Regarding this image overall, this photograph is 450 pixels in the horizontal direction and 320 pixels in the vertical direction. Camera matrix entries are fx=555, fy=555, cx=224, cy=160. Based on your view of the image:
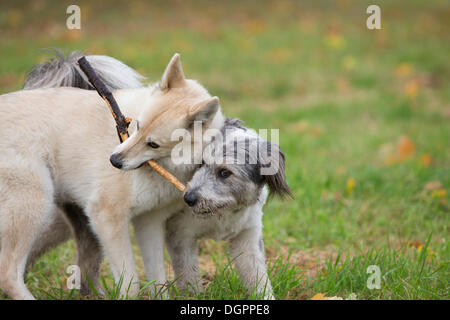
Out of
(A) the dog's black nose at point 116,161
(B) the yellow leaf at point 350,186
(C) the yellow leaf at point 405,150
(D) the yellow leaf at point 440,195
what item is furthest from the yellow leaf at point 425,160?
(A) the dog's black nose at point 116,161

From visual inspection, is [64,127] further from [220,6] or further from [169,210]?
[220,6]

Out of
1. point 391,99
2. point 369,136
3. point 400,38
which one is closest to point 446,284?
point 369,136

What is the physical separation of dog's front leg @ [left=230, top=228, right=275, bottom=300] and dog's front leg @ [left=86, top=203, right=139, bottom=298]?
78 centimetres

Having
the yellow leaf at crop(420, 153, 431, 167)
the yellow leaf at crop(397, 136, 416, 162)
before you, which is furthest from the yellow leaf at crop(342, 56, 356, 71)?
the yellow leaf at crop(420, 153, 431, 167)

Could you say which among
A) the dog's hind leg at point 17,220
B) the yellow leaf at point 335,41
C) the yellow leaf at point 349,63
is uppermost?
the yellow leaf at point 335,41

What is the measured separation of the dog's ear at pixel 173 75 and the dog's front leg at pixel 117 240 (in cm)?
90

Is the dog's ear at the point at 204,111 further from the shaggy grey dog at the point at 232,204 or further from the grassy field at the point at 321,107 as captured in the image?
the grassy field at the point at 321,107

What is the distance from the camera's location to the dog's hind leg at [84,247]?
429 cm

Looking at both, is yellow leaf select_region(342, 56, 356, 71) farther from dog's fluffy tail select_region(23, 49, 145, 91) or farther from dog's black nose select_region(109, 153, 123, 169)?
dog's black nose select_region(109, 153, 123, 169)

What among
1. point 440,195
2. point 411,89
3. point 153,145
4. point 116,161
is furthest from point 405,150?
point 116,161

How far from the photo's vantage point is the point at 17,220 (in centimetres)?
350

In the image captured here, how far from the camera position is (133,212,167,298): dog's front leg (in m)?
3.88

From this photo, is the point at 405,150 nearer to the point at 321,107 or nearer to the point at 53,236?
the point at 321,107

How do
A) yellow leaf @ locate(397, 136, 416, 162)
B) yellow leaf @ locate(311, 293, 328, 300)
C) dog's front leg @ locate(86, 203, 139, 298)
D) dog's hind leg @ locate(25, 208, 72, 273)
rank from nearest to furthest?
yellow leaf @ locate(311, 293, 328, 300), dog's front leg @ locate(86, 203, 139, 298), dog's hind leg @ locate(25, 208, 72, 273), yellow leaf @ locate(397, 136, 416, 162)
